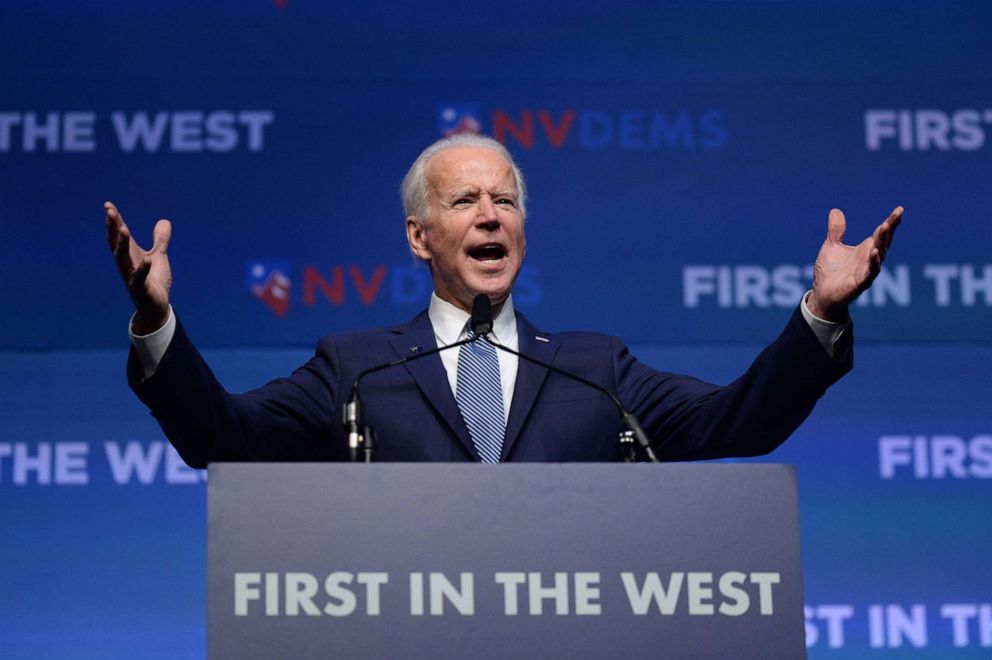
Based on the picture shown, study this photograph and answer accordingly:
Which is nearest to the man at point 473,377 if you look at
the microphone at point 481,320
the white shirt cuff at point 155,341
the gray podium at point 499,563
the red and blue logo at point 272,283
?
the white shirt cuff at point 155,341

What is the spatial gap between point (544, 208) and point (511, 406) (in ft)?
4.85

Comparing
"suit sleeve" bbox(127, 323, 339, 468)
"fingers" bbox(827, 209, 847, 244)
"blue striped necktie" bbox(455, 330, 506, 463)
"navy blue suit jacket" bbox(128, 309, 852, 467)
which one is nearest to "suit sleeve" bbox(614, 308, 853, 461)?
"navy blue suit jacket" bbox(128, 309, 852, 467)

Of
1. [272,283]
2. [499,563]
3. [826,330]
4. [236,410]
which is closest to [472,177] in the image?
[236,410]

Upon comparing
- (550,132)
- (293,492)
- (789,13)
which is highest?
(789,13)

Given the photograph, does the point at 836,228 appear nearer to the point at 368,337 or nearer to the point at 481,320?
the point at 481,320

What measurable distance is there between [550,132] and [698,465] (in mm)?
2175

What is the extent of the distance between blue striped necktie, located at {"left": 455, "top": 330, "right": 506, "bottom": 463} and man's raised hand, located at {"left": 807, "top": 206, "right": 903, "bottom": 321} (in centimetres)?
55

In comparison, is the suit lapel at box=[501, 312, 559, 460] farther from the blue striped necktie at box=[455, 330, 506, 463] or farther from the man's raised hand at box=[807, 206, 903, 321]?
the man's raised hand at box=[807, 206, 903, 321]

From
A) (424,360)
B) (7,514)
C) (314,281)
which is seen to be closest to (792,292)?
(314,281)

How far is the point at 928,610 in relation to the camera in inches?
138

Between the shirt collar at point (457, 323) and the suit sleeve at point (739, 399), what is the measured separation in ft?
0.64

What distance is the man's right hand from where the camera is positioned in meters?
1.88

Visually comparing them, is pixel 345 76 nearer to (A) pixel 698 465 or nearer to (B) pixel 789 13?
(B) pixel 789 13

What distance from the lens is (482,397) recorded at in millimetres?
2354
